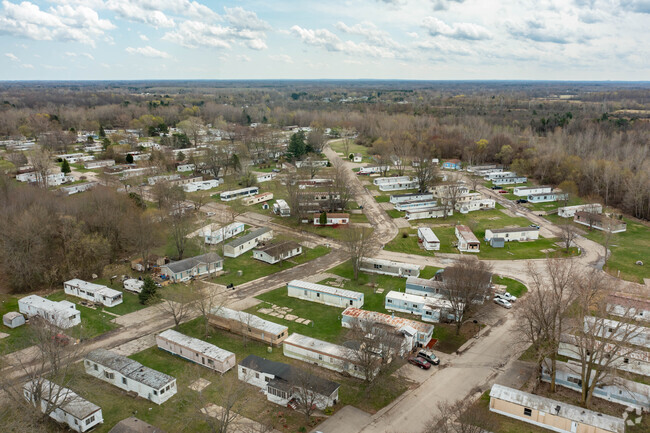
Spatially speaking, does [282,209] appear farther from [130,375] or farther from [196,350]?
[130,375]

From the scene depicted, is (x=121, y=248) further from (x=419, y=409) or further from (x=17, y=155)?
(x=17, y=155)

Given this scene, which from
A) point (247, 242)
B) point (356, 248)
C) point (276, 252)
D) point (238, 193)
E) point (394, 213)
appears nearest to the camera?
point (356, 248)

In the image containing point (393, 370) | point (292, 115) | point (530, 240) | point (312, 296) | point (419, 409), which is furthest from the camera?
point (292, 115)

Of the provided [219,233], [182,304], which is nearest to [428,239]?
[219,233]

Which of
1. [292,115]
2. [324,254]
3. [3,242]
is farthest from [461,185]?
[292,115]

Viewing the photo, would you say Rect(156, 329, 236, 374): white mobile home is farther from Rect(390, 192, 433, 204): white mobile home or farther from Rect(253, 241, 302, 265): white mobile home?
Rect(390, 192, 433, 204): white mobile home

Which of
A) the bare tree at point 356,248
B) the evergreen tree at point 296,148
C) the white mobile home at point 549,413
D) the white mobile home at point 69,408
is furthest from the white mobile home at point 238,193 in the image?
the white mobile home at point 549,413

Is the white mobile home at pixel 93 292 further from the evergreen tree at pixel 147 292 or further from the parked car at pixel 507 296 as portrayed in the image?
the parked car at pixel 507 296
